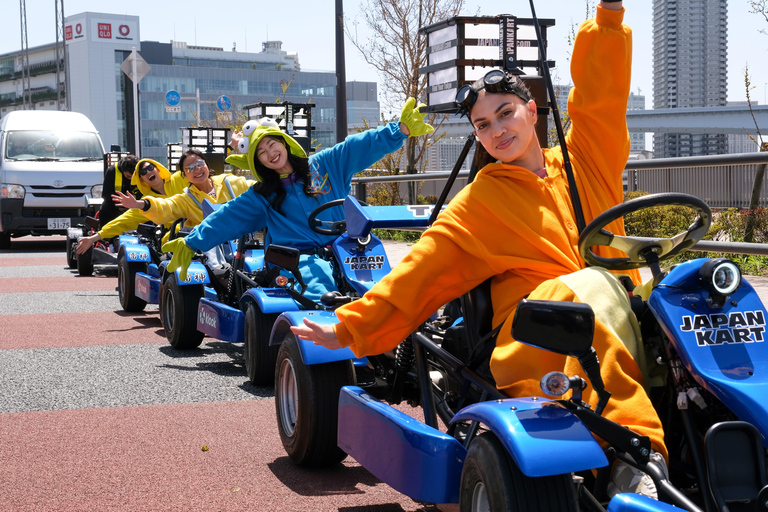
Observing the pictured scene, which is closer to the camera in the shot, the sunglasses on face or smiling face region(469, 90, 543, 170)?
smiling face region(469, 90, 543, 170)

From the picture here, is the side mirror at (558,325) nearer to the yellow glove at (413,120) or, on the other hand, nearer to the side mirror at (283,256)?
the side mirror at (283,256)

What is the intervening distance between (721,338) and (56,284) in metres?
11.7

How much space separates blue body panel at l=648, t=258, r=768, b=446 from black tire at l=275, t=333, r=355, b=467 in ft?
5.98

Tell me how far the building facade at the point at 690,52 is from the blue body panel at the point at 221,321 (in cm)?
2616

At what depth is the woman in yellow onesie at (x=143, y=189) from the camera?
9.83 metres

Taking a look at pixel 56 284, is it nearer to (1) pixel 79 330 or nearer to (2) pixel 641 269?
(1) pixel 79 330

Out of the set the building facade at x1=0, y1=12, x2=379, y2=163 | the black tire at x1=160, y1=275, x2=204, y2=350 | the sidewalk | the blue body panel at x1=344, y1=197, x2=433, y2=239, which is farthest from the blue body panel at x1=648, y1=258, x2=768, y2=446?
the building facade at x1=0, y1=12, x2=379, y2=163

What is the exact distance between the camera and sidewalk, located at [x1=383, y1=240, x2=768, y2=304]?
7.24 m

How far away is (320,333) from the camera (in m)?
3.13

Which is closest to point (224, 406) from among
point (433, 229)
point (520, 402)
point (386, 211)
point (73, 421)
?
point (73, 421)

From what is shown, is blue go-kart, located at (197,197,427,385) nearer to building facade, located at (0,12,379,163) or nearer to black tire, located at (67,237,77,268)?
black tire, located at (67,237,77,268)

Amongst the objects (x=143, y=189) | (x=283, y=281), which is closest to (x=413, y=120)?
(x=283, y=281)

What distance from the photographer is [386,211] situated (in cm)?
471

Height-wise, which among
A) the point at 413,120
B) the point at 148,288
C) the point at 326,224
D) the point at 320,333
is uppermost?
the point at 413,120
